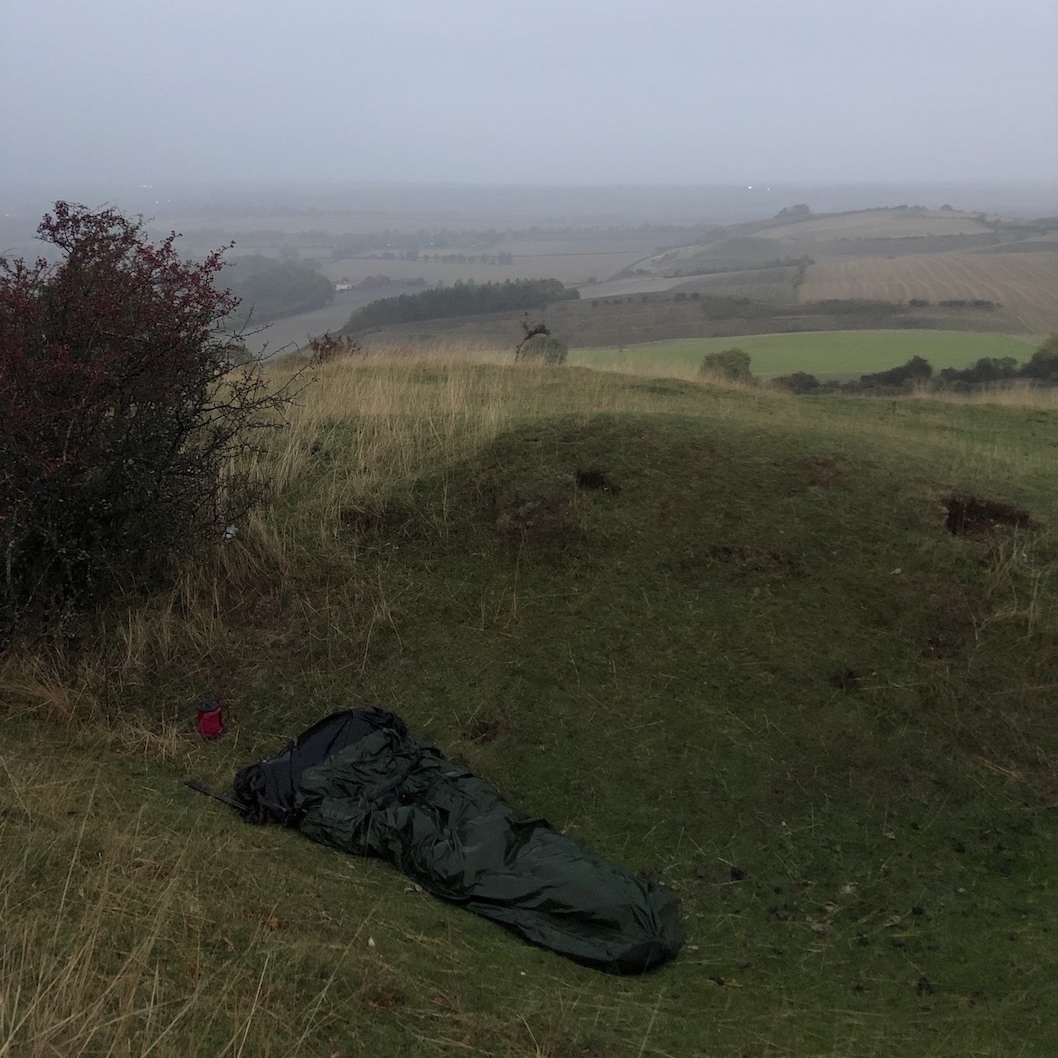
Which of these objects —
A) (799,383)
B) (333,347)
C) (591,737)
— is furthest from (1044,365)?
(591,737)

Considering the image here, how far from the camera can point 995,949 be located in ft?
11.8

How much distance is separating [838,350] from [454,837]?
69.4 ft

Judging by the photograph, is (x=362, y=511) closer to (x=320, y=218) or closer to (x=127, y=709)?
(x=127, y=709)

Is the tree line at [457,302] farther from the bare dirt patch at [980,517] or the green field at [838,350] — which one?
the bare dirt patch at [980,517]

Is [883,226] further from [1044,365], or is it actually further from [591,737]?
[591,737]

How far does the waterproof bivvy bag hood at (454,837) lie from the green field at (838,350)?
1219 cm

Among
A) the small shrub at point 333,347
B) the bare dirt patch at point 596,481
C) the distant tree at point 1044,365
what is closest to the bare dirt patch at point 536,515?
the bare dirt patch at point 596,481

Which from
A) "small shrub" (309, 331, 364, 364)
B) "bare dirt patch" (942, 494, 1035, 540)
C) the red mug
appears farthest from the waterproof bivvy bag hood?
→ "small shrub" (309, 331, 364, 364)

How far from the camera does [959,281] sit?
32.8 metres

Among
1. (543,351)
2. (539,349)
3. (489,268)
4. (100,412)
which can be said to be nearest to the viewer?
(100,412)

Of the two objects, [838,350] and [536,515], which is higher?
[838,350]

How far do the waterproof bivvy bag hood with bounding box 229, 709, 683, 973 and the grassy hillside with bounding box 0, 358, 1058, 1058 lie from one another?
122 millimetres

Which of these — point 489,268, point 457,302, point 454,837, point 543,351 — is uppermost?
point 489,268

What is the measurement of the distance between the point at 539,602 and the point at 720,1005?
9.82ft
